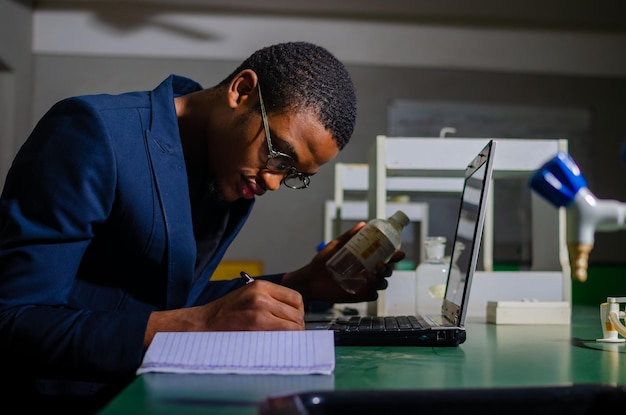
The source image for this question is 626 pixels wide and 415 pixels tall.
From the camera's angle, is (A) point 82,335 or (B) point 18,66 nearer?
(A) point 82,335

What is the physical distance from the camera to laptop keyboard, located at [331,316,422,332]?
1.02 meters

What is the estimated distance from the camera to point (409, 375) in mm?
761

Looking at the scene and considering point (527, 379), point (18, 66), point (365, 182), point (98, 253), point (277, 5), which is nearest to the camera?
point (527, 379)

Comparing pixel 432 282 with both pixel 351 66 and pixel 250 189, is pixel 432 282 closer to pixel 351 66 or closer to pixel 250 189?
pixel 250 189

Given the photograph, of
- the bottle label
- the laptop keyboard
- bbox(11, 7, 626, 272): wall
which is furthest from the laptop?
A: bbox(11, 7, 626, 272): wall

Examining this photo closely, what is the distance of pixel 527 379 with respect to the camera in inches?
29.4

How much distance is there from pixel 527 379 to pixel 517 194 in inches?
149

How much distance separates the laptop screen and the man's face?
27 centimetres

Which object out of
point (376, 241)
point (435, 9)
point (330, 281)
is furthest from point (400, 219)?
point (435, 9)

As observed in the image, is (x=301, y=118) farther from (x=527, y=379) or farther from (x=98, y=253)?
(x=527, y=379)

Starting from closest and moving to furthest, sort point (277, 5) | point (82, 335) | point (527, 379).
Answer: point (527, 379)
point (82, 335)
point (277, 5)

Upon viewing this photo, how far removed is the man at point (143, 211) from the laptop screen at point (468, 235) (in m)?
0.15

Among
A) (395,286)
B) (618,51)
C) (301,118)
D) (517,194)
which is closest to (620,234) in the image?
(517,194)

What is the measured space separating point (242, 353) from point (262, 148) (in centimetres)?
51
